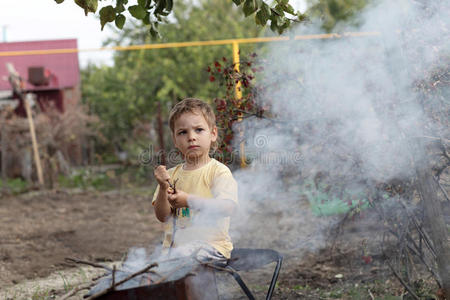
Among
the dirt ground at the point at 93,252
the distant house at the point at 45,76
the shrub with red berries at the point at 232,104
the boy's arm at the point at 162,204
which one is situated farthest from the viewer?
the distant house at the point at 45,76

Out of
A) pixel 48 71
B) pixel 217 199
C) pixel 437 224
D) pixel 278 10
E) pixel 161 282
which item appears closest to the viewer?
pixel 161 282

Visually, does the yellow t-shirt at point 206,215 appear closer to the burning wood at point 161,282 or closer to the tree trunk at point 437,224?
the burning wood at point 161,282


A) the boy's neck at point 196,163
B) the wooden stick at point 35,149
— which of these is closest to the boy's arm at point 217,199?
the boy's neck at point 196,163

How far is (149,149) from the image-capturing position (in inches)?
364

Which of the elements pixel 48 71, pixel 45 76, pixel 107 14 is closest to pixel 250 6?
pixel 107 14

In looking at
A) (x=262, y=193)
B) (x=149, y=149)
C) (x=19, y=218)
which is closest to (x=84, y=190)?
(x=149, y=149)

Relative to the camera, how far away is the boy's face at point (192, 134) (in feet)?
7.84

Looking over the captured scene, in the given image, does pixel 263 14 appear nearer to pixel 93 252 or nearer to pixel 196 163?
pixel 196 163

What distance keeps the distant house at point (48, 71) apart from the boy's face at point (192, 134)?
418 inches

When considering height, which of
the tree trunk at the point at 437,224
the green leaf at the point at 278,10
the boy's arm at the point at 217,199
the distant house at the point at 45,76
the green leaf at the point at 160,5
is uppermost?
the distant house at the point at 45,76

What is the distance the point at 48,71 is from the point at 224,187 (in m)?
12.4

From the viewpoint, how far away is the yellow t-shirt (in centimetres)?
229

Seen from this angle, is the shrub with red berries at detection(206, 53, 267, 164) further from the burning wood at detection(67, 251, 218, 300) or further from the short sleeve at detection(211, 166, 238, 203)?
the burning wood at detection(67, 251, 218, 300)

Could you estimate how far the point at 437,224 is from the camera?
2346 millimetres
